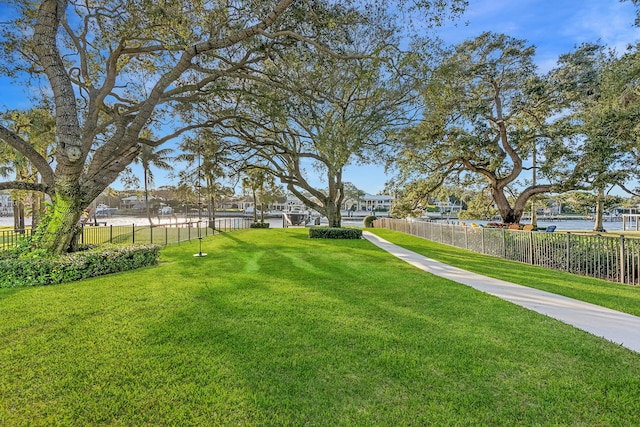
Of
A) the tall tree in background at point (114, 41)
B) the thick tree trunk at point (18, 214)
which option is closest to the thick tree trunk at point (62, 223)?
the tall tree in background at point (114, 41)

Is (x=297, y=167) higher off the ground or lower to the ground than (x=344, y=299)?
higher

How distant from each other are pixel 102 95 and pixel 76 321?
8055 millimetres

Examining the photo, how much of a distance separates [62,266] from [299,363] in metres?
6.94

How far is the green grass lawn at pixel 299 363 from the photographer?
241 cm

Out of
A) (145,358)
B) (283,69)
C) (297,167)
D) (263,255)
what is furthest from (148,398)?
(297,167)

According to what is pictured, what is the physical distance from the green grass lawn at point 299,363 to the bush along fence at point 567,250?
15.9ft

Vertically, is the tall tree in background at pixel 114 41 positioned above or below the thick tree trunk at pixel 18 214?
above

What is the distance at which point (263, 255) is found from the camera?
11734 millimetres

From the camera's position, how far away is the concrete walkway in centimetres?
409

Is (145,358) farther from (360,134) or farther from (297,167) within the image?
(297,167)

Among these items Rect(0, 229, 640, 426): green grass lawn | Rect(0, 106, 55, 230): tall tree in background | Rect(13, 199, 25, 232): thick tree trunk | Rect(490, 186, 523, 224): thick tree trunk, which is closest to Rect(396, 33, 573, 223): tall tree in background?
Rect(490, 186, 523, 224): thick tree trunk

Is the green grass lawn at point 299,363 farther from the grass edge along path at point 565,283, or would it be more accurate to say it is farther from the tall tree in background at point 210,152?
the tall tree in background at point 210,152

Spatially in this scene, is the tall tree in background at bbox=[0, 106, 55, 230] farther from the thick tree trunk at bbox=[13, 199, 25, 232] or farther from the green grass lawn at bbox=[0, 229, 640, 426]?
the green grass lawn at bbox=[0, 229, 640, 426]

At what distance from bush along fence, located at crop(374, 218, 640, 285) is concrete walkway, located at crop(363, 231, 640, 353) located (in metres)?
3.13
